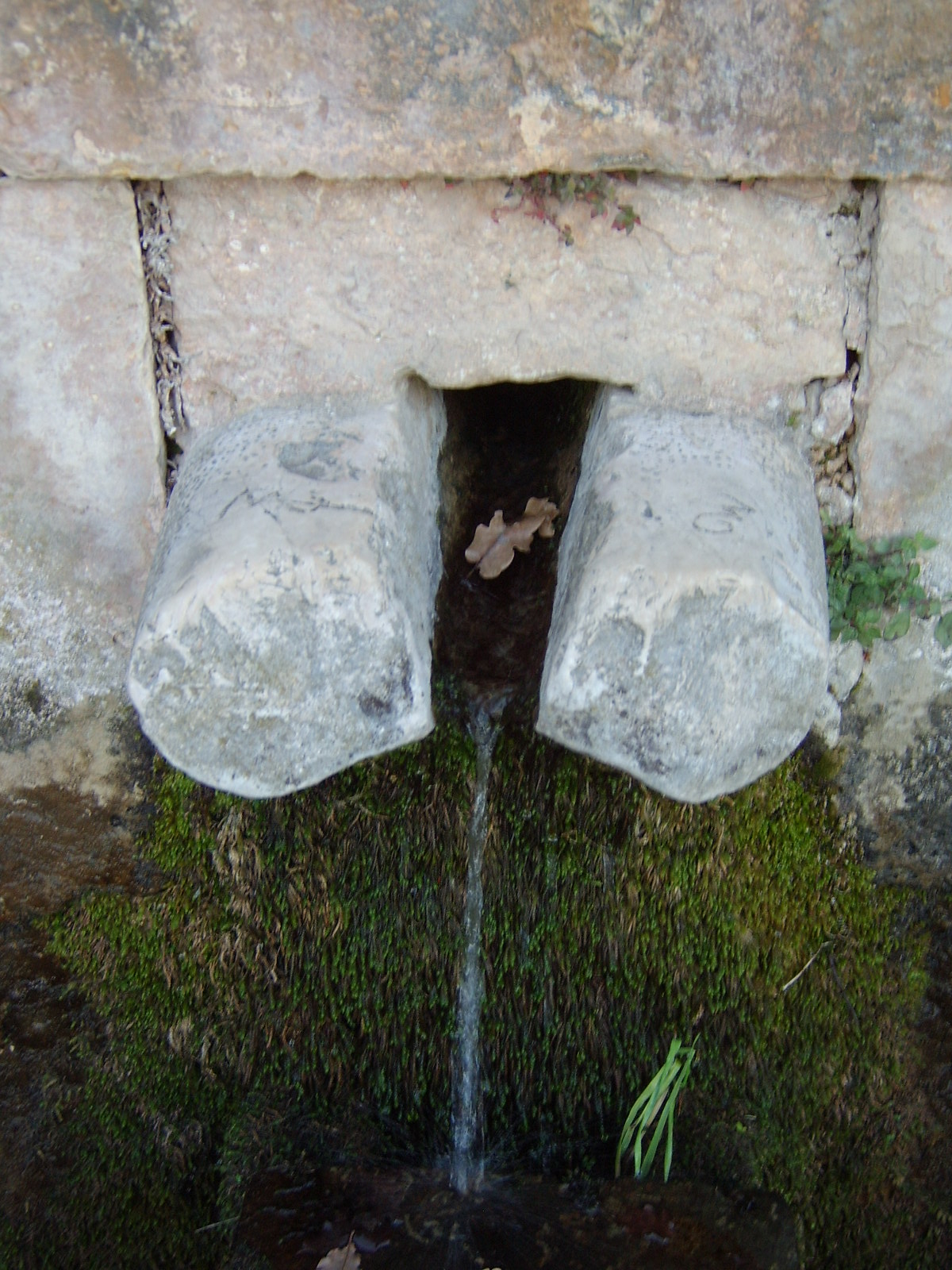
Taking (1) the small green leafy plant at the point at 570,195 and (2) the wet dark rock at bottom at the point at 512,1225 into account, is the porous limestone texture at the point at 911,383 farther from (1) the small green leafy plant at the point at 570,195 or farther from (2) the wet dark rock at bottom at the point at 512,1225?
(2) the wet dark rock at bottom at the point at 512,1225

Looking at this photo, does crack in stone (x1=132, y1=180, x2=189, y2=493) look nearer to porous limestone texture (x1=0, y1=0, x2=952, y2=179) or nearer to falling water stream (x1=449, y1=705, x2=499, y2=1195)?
porous limestone texture (x1=0, y1=0, x2=952, y2=179)

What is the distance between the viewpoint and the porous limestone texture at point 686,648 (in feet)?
5.27

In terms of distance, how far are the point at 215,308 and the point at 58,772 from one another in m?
1.06

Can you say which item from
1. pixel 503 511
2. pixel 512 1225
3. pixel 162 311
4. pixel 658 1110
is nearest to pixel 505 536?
pixel 503 511

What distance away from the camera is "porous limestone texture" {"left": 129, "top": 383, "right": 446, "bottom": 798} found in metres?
1.62

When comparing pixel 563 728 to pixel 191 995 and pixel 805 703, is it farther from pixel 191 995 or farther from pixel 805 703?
pixel 191 995

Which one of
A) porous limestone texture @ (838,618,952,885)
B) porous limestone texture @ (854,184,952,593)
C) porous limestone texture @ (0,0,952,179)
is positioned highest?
porous limestone texture @ (0,0,952,179)

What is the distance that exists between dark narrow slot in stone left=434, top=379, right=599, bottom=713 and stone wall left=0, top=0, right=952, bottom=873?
0.40 metres

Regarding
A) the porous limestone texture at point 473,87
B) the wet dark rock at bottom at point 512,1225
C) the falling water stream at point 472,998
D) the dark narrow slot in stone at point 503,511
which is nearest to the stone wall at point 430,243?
the porous limestone texture at point 473,87

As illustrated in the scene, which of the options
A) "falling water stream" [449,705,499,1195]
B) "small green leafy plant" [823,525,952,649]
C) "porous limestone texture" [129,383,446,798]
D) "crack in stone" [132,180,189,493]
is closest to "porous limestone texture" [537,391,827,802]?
"porous limestone texture" [129,383,446,798]

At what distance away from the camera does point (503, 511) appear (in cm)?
255

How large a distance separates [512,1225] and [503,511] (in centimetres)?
159

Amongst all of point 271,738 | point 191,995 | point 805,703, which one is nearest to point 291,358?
point 271,738

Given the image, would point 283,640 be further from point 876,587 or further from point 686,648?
point 876,587
